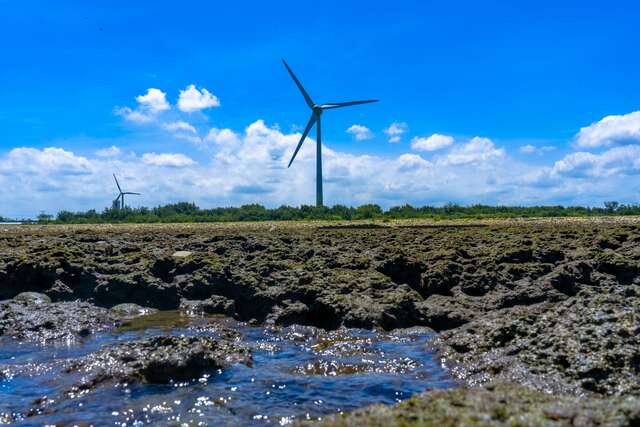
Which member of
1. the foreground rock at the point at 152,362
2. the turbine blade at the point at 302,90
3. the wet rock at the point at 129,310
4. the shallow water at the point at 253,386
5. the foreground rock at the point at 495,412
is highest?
the turbine blade at the point at 302,90

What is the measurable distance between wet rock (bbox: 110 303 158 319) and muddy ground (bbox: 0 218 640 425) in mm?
331

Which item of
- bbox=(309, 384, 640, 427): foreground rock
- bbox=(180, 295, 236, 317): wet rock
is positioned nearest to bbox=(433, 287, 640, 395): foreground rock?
bbox=(309, 384, 640, 427): foreground rock

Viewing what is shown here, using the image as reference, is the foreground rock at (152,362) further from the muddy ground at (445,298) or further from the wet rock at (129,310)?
the wet rock at (129,310)

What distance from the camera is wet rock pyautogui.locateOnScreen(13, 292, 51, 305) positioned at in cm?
1390

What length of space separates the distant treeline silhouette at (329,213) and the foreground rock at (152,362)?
42.8 m

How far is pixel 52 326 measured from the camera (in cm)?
1218

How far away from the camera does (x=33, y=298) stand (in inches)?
558

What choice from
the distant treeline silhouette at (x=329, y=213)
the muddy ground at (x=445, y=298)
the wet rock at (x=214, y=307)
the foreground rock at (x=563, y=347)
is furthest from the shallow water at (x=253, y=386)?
the distant treeline silhouette at (x=329, y=213)

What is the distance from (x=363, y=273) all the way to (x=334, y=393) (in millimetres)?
6926

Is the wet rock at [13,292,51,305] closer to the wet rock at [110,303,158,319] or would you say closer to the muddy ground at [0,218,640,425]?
the muddy ground at [0,218,640,425]

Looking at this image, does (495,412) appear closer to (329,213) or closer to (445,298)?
(445,298)

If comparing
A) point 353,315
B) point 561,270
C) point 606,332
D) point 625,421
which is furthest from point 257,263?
point 625,421

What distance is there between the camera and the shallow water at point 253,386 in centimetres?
712

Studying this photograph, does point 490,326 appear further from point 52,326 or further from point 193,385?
point 52,326
